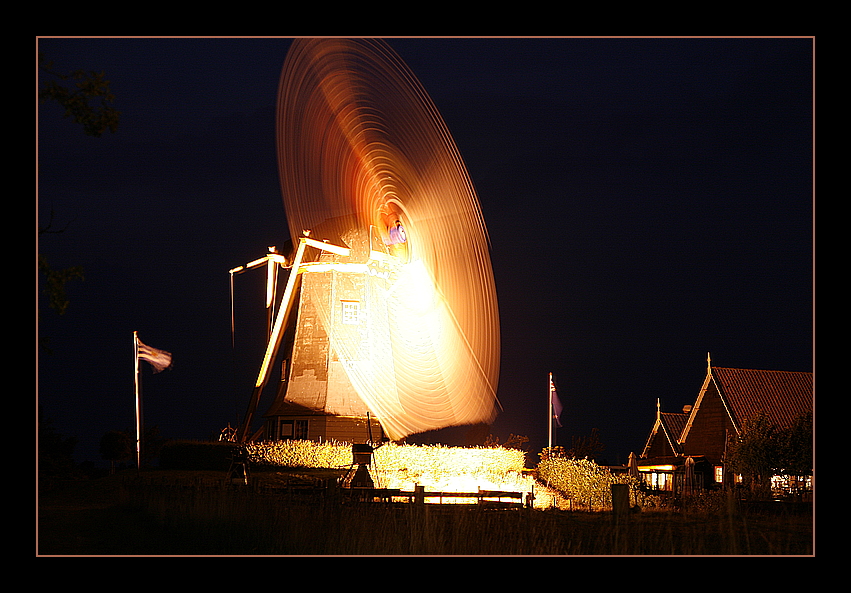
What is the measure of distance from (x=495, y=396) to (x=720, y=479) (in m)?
9.39

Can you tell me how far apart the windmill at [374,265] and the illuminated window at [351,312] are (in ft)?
0.17

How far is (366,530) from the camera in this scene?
50.8 ft

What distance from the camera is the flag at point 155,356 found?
30.1 meters

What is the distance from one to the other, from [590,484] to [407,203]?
54.0 ft

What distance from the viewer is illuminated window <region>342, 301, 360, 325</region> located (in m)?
34.3

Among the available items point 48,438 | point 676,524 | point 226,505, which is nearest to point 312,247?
point 48,438

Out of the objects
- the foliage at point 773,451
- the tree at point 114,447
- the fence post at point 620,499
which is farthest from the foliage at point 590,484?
the tree at point 114,447

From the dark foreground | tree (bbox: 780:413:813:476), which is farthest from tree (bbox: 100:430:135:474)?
tree (bbox: 780:413:813:476)

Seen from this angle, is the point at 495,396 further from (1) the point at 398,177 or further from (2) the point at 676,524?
(2) the point at 676,524

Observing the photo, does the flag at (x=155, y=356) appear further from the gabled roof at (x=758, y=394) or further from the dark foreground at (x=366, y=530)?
the gabled roof at (x=758, y=394)

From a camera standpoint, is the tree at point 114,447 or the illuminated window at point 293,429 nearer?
the illuminated window at point 293,429

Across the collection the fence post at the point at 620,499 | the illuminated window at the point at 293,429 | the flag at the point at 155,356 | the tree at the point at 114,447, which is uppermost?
the flag at the point at 155,356

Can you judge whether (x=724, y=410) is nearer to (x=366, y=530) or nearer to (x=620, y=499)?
(x=620, y=499)

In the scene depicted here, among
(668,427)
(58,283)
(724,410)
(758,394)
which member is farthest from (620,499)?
(668,427)
